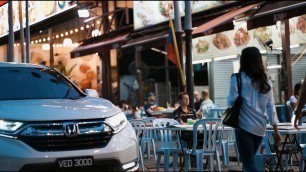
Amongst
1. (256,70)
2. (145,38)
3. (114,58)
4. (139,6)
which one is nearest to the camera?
(256,70)

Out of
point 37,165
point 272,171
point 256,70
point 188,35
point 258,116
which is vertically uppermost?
point 188,35

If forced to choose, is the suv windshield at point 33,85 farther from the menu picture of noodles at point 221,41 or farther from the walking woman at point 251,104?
the menu picture of noodles at point 221,41

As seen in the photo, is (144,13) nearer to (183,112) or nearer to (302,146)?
(183,112)

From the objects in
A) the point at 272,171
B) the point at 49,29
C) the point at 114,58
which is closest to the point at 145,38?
the point at 49,29

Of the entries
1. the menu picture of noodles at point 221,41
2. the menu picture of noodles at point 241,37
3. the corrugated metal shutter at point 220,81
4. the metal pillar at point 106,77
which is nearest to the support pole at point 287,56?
the menu picture of noodles at point 241,37

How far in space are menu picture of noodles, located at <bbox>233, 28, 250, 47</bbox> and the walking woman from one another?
35.6 ft

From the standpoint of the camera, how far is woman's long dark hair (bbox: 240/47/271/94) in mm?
6289

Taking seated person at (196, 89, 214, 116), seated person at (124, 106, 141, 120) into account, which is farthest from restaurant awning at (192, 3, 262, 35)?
seated person at (124, 106, 141, 120)

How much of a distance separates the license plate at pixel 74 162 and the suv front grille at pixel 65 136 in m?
0.14

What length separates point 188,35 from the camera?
41.3ft

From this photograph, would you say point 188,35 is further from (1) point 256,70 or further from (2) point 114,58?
(2) point 114,58

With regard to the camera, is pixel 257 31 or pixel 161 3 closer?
pixel 257 31

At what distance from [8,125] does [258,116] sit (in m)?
2.82

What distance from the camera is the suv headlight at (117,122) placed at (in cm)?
645
